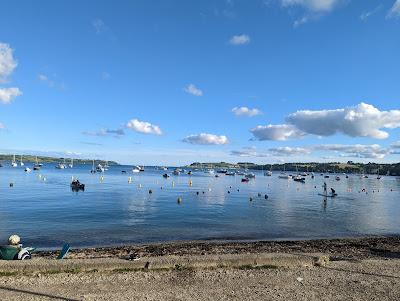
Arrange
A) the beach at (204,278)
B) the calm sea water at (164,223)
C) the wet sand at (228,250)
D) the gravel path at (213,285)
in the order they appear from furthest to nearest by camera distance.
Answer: the calm sea water at (164,223) < the wet sand at (228,250) < the beach at (204,278) < the gravel path at (213,285)

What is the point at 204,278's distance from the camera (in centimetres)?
1261

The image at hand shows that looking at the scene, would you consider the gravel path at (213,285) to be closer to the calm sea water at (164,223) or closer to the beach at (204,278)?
the beach at (204,278)

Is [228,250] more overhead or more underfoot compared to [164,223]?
more overhead

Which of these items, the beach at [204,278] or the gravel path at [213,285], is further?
the beach at [204,278]

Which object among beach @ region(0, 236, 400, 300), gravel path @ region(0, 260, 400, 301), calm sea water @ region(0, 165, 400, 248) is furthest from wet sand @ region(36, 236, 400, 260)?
gravel path @ region(0, 260, 400, 301)

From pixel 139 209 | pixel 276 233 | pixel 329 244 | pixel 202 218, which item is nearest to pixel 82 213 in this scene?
pixel 139 209

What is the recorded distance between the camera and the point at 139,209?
48812 mm

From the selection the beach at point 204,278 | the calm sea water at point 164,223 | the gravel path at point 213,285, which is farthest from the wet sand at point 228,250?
the gravel path at point 213,285

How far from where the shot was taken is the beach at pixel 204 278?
11.1 meters

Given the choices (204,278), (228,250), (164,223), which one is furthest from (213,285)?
(164,223)

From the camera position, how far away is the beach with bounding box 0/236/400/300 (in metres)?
11.1

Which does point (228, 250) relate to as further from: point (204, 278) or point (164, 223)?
point (164, 223)

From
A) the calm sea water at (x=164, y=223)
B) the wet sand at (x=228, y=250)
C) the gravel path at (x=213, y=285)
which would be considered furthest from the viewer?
the calm sea water at (x=164, y=223)

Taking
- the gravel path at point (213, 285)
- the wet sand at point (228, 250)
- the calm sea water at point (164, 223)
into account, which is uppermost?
the gravel path at point (213, 285)
